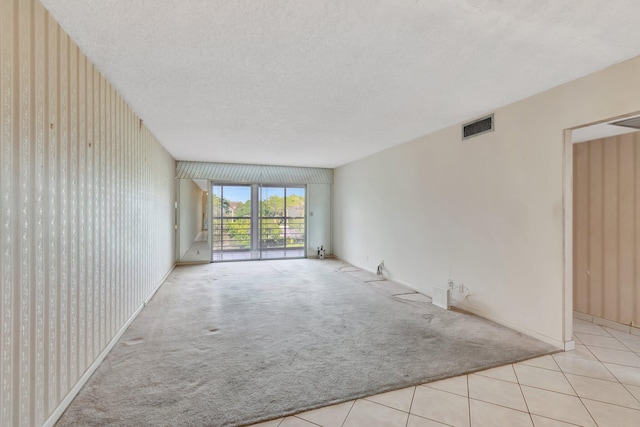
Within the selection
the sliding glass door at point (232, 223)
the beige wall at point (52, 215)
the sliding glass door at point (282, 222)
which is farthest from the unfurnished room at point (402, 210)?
the sliding glass door at point (282, 222)

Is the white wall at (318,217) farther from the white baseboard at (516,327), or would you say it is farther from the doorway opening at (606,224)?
the doorway opening at (606,224)

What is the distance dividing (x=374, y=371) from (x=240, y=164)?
579 centimetres

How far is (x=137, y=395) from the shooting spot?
200 centimetres

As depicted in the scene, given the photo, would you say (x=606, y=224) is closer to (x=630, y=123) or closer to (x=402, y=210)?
(x=630, y=123)

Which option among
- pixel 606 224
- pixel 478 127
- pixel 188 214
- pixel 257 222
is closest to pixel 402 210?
pixel 478 127

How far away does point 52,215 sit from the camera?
1706mm

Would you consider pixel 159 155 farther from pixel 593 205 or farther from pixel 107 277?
pixel 593 205

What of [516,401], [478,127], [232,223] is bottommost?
[516,401]

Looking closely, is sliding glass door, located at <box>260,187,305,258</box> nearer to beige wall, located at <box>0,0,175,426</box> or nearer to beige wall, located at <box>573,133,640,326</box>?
beige wall, located at <box>0,0,175,426</box>

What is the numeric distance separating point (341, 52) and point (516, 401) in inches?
103

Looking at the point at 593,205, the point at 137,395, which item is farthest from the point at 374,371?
the point at 593,205

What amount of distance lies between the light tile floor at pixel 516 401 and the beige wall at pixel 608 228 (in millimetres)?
1007

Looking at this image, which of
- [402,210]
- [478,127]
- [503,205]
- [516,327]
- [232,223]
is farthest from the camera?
[232,223]

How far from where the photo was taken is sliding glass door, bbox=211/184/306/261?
24.1ft
